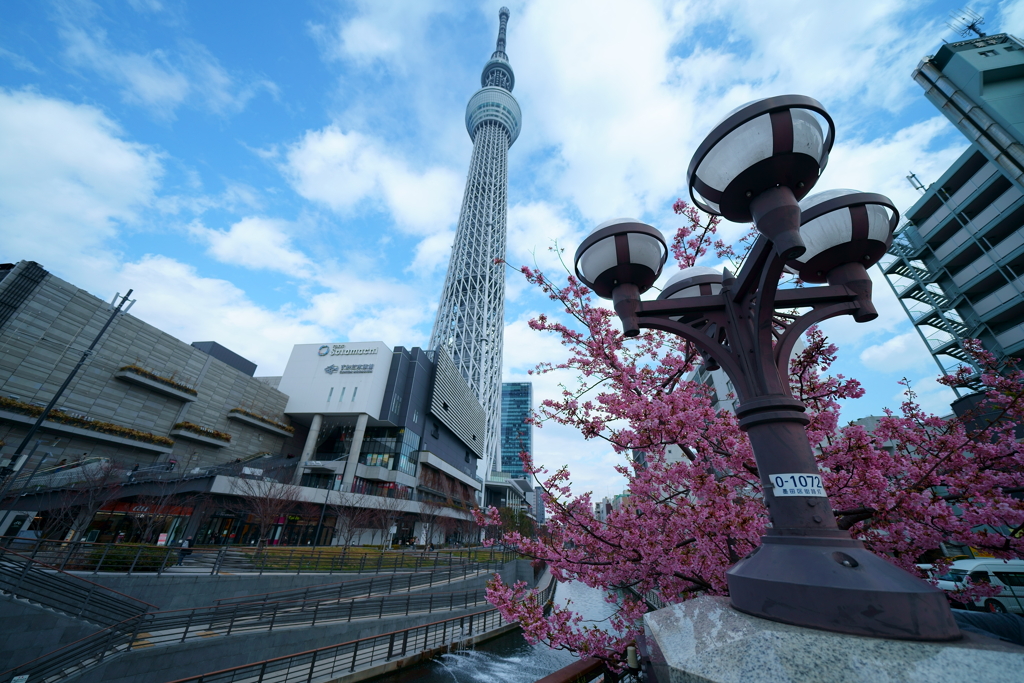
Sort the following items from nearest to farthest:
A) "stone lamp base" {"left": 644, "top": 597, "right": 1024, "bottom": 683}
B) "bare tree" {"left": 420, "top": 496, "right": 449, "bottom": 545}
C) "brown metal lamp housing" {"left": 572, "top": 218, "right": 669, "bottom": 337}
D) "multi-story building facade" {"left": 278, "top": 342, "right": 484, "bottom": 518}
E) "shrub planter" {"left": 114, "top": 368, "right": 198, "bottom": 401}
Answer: "stone lamp base" {"left": 644, "top": 597, "right": 1024, "bottom": 683} → "brown metal lamp housing" {"left": 572, "top": 218, "right": 669, "bottom": 337} → "shrub planter" {"left": 114, "top": 368, "right": 198, "bottom": 401} → "multi-story building facade" {"left": 278, "top": 342, "right": 484, "bottom": 518} → "bare tree" {"left": 420, "top": 496, "right": 449, "bottom": 545}

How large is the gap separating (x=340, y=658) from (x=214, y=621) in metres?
3.62

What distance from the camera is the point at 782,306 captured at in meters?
2.96

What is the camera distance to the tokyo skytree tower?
83.2 m

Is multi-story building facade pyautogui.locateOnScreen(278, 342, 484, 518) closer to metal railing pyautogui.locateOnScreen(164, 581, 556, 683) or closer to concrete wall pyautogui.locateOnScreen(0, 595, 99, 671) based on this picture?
metal railing pyautogui.locateOnScreen(164, 581, 556, 683)

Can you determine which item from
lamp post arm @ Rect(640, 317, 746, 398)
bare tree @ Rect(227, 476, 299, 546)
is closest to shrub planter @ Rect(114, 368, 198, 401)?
bare tree @ Rect(227, 476, 299, 546)

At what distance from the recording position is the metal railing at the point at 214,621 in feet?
26.7

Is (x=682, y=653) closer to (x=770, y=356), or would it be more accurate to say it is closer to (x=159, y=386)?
(x=770, y=356)

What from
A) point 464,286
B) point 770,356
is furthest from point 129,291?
point 464,286

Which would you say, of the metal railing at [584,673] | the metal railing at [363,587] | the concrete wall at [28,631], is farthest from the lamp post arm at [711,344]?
the concrete wall at [28,631]

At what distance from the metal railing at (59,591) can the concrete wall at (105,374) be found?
19747mm

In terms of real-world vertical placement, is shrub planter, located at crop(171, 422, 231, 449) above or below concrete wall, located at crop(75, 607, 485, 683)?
above

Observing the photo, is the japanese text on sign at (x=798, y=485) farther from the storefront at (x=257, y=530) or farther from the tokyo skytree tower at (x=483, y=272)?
the tokyo skytree tower at (x=483, y=272)

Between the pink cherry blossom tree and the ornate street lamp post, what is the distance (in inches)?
44.0

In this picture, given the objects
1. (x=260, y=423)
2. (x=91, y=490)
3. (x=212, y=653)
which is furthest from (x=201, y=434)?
(x=212, y=653)
